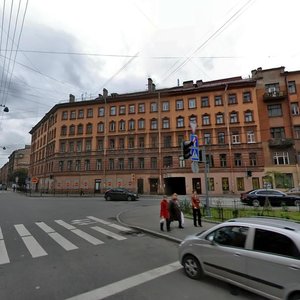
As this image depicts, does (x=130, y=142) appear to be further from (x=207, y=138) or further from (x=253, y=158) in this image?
(x=253, y=158)

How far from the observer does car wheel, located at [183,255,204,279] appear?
5.30 metres

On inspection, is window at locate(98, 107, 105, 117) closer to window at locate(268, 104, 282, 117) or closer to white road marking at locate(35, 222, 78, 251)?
window at locate(268, 104, 282, 117)

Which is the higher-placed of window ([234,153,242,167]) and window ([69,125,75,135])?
window ([69,125,75,135])

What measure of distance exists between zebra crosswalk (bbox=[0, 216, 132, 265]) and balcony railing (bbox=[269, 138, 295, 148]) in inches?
1216

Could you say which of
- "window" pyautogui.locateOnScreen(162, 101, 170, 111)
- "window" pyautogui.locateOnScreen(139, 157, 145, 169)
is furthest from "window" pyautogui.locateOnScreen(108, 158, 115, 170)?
"window" pyautogui.locateOnScreen(162, 101, 170, 111)

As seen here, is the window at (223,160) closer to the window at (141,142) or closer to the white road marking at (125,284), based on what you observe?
the window at (141,142)

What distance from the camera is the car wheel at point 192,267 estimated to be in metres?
5.30

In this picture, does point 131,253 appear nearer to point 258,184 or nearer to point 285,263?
point 285,263

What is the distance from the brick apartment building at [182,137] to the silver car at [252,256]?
30163 mm

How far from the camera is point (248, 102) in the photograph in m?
38.4

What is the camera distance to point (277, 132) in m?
36.7

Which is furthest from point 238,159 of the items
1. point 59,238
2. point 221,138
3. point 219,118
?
point 59,238

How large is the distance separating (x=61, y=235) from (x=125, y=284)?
18.9ft

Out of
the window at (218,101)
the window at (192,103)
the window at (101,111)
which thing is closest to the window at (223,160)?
the window at (218,101)
